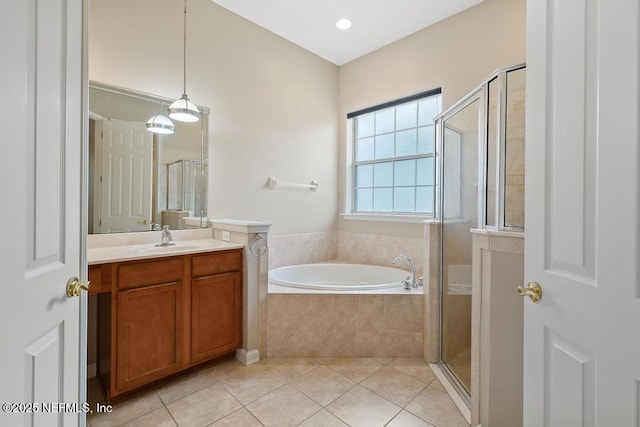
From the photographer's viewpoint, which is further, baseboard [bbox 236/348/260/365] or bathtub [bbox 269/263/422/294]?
bathtub [bbox 269/263/422/294]

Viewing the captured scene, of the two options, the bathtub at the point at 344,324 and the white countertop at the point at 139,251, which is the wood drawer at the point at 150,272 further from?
the bathtub at the point at 344,324

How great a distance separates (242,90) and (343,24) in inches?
46.9

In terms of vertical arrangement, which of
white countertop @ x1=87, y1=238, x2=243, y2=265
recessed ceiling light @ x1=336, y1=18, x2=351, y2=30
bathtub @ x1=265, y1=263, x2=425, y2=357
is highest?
recessed ceiling light @ x1=336, y1=18, x2=351, y2=30

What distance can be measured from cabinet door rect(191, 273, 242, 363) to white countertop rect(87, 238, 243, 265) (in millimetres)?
209

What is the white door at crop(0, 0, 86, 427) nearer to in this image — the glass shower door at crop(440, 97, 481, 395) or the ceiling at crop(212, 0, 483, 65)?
the glass shower door at crop(440, 97, 481, 395)

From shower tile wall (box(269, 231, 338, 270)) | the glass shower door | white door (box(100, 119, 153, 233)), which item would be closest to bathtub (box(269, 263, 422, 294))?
shower tile wall (box(269, 231, 338, 270))

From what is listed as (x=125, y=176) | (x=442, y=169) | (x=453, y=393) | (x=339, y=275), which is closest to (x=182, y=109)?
(x=125, y=176)

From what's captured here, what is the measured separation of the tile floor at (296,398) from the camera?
5.29ft

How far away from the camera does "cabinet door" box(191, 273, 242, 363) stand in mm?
2004

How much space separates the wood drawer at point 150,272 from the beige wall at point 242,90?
0.87m

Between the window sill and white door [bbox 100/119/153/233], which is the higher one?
white door [bbox 100/119/153/233]

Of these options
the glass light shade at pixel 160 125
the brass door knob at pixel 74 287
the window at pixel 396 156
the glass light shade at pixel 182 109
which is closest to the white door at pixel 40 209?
the brass door knob at pixel 74 287

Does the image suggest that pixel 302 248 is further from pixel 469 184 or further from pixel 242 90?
pixel 469 184

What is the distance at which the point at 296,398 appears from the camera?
71.0 inches
